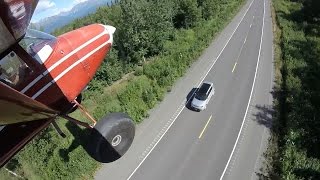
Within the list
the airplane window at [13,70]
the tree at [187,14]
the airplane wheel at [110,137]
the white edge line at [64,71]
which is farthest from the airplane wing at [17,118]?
the tree at [187,14]

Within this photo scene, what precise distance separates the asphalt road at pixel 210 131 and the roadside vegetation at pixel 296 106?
132 cm

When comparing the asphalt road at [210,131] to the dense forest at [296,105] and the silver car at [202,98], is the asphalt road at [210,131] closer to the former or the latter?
the silver car at [202,98]

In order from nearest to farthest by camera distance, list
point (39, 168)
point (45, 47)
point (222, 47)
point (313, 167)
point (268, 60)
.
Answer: point (45, 47)
point (313, 167)
point (39, 168)
point (268, 60)
point (222, 47)

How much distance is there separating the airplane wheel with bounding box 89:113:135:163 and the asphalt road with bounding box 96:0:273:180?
19586mm

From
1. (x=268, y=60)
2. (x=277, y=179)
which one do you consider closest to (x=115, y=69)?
(x=268, y=60)

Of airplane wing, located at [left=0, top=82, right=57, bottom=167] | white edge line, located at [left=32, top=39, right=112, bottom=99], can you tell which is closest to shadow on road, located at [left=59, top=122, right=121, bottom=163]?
airplane wing, located at [left=0, top=82, right=57, bottom=167]

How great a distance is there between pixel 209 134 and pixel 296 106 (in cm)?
949

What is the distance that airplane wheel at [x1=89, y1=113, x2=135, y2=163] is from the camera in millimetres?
11891

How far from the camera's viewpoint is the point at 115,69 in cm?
5269

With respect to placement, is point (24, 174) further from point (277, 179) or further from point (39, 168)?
point (277, 179)

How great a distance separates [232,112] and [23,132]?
3185 centimetres

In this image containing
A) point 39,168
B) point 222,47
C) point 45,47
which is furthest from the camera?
point 222,47

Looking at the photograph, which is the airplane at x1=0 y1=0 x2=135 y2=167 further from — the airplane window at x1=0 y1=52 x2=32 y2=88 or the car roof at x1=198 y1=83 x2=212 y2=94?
the car roof at x1=198 y1=83 x2=212 y2=94

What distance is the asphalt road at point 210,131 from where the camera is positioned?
3250cm
